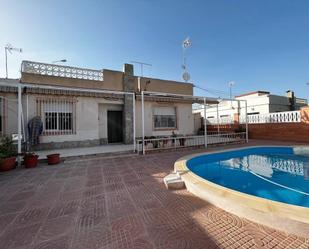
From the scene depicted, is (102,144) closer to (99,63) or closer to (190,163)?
(99,63)

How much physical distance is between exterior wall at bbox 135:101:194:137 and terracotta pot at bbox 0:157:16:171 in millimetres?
7861

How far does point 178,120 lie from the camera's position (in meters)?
15.1

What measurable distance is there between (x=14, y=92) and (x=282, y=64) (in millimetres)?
22752

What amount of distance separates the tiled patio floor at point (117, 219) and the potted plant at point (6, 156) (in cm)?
184

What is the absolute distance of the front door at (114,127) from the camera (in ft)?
42.0

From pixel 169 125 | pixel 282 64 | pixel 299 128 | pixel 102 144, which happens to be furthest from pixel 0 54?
A: pixel 282 64

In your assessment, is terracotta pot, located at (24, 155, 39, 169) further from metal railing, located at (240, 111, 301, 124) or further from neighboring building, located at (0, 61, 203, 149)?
metal railing, located at (240, 111, 301, 124)

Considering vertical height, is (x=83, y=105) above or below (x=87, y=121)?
above

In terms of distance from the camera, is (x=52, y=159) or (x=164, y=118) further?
(x=164, y=118)

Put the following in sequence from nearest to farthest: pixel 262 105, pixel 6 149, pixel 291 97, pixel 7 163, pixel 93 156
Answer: pixel 7 163 → pixel 6 149 → pixel 93 156 → pixel 262 105 → pixel 291 97

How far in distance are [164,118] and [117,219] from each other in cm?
1197

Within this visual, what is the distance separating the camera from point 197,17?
11.5 metres

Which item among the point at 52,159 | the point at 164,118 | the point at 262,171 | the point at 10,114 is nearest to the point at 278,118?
the point at 262,171

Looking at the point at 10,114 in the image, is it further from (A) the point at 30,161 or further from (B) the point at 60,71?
(A) the point at 30,161
